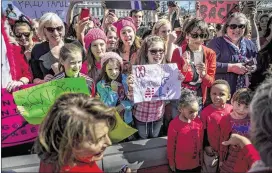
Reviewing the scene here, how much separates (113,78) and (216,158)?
111 cm

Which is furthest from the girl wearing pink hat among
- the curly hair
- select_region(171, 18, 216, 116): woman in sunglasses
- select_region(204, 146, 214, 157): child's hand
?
the curly hair

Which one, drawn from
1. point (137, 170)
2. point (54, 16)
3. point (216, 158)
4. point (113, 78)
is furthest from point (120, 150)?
point (54, 16)

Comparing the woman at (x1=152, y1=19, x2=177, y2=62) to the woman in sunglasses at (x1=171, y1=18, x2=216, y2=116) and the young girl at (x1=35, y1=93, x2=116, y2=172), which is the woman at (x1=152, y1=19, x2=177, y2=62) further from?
the young girl at (x1=35, y1=93, x2=116, y2=172)

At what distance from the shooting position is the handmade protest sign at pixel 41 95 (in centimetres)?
277

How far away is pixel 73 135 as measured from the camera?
158cm

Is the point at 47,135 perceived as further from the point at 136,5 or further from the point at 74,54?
the point at 136,5

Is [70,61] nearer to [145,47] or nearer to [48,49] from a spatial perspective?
[48,49]

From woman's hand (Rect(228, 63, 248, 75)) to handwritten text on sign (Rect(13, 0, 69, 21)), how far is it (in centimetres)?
161

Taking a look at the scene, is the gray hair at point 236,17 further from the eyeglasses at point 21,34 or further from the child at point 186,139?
the eyeglasses at point 21,34

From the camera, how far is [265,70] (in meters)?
3.65

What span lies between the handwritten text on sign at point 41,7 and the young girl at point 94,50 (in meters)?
0.31

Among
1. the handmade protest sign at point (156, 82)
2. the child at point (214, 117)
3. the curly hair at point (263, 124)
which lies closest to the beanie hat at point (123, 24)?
the handmade protest sign at point (156, 82)

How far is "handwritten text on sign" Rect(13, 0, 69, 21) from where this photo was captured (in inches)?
123

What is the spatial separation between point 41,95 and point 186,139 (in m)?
1.20
